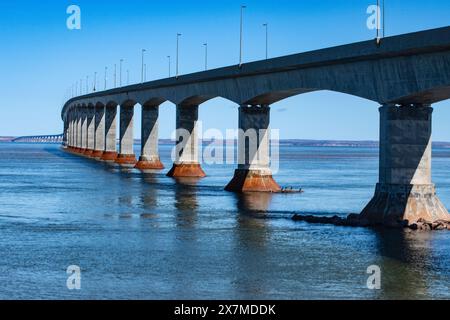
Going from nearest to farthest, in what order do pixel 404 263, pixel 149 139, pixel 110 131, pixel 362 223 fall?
1. pixel 404 263
2. pixel 362 223
3. pixel 149 139
4. pixel 110 131

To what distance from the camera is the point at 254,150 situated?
57438 millimetres

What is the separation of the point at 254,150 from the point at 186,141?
17129mm

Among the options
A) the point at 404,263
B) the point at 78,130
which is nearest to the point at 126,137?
the point at 78,130

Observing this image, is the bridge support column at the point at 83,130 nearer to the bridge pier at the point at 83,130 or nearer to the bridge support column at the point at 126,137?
the bridge pier at the point at 83,130

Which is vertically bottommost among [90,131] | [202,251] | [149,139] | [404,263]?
[404,263]

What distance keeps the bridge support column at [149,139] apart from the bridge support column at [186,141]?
14.4m

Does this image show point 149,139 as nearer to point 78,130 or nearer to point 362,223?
point 362,223

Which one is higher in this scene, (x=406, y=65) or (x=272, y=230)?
(x=406, y=65)

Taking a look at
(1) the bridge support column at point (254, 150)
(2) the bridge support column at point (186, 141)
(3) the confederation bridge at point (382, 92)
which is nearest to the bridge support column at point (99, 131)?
(2) the bridge support column at point (186, 141)

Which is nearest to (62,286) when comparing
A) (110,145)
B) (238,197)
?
(238,197)

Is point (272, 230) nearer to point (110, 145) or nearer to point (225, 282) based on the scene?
point (225, 282)

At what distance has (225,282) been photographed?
2459 cm

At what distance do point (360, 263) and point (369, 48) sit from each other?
13401 millimetres

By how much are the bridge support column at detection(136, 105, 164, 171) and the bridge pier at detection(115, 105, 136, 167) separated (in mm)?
14858
